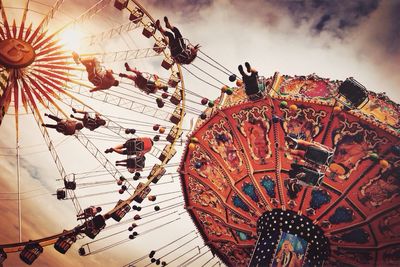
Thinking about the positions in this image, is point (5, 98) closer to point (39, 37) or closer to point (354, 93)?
point (39, 37)

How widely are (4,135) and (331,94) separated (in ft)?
64.3

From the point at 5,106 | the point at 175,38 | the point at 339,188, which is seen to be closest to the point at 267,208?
the point at 339,188

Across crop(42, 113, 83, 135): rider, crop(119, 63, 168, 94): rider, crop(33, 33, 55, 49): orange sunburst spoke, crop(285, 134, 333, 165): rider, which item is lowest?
crop(285, 134, 333, 165): rider

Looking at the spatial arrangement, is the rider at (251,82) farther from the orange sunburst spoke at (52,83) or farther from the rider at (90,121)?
the orange sunburst spoke at (52,83)

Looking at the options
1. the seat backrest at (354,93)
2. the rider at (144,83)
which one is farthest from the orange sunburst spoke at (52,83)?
A: the seat backrest at (354,93)

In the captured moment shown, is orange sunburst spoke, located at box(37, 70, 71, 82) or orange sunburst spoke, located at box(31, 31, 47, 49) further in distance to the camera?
orange sunburst spoke, located at box(37, 70, 71, 82)

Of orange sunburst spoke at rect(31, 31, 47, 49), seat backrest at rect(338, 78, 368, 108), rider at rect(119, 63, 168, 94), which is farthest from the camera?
orange sunburst spoke at rect(31, 31, 47, 49)

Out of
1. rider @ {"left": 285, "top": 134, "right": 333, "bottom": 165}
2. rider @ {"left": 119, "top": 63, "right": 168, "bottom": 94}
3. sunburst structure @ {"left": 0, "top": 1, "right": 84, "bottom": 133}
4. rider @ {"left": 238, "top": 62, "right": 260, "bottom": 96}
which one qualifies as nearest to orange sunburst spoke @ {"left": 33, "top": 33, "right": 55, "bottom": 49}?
sunburst structure @ {"left": 0, "top": 1, "right": 84, "bottom": 133}

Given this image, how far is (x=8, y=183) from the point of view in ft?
68.4

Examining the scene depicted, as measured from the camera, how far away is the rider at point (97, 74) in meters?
9.20

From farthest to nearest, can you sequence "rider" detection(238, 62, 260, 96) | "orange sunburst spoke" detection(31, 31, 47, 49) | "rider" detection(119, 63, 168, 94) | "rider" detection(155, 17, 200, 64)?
"orange sunburst spoke" detection(31, 31, 47, 49), "rider" detection(119, 63, 168, 94), "rider" detection(155, 17, 200, 64), "rider" detection(238, 62, 260, 96)

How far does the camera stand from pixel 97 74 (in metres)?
9.26

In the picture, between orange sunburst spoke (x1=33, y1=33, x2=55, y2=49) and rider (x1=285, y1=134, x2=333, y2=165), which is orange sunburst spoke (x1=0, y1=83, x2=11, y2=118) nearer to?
orange sunburst spoke (x1=33, y1=33, x2=55, y2=49)

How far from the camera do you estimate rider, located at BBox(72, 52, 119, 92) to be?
9.20 metres
